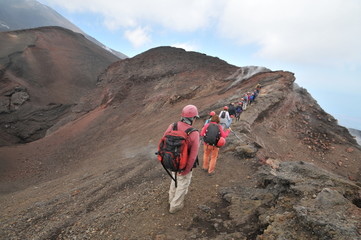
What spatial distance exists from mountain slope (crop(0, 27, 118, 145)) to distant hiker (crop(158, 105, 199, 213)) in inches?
954

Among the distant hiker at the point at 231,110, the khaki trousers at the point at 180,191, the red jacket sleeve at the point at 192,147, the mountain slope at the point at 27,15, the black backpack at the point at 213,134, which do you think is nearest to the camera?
the red jacket sleeve at the point at 192,147

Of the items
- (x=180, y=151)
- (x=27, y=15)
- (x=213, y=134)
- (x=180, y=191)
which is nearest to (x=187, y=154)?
(x=180, y=151)

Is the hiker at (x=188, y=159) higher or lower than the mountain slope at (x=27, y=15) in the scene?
lower

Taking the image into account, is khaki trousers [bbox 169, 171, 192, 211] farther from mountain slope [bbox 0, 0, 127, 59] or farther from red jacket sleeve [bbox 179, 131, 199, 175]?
mountain slope [bbox 0, 0, 127, 59]

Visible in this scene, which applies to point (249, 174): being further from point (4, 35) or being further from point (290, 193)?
point (4, 35)

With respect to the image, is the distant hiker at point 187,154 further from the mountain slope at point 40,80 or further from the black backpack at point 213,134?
the mountain slope at point 40,80

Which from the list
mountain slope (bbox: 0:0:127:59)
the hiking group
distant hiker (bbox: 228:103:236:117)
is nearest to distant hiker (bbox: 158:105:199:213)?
the hiking group

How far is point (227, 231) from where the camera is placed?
4031 mm

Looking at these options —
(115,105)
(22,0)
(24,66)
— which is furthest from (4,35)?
(22,0)

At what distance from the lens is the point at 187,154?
4273 mm

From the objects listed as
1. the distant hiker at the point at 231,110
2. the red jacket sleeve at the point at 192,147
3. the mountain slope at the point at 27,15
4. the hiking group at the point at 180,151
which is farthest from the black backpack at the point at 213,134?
the mountain slope at the point at 27,15

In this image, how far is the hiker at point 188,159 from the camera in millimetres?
4234

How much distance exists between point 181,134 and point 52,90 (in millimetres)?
33328

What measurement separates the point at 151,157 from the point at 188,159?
598cm
